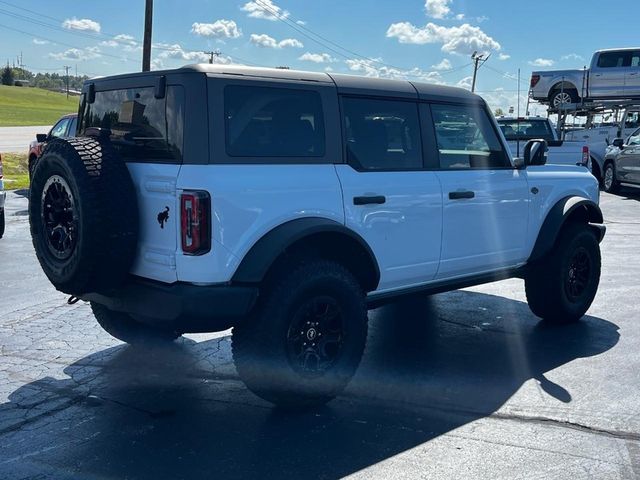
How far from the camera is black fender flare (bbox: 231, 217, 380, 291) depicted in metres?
3.86

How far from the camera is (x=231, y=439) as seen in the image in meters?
3.87

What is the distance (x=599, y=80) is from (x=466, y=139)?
19.4m

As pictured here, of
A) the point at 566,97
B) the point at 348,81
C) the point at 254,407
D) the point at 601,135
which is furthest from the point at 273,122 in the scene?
the point at 566,97

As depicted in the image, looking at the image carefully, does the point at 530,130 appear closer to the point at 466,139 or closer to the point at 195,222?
the point at 466,139

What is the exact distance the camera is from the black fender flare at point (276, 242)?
12.6 feet

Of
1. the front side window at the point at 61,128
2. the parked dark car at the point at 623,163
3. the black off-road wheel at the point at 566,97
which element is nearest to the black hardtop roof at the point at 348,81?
the front side window at the point at 61,128

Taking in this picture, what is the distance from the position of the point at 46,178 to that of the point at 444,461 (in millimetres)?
2788

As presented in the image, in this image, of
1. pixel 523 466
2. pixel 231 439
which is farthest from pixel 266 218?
pixel 523 466

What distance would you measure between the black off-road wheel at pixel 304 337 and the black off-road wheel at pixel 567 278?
2368 mm

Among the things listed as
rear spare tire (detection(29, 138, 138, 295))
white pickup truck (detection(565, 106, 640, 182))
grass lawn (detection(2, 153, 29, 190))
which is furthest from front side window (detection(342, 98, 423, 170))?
white pickup truck (detection(565, 106, 640, 182))

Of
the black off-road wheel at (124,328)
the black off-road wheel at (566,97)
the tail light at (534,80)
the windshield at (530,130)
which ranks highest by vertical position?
the tail light at (534,80)

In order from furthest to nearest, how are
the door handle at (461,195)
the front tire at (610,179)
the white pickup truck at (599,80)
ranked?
the white pickup truck at (599,80) → the front tire at (610,179) → the door handle at (461,195)

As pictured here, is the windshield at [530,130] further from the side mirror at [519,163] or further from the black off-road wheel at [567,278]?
the side mirror at [519,163]

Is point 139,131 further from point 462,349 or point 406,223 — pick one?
point 462,349
